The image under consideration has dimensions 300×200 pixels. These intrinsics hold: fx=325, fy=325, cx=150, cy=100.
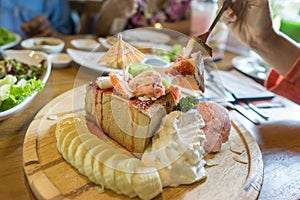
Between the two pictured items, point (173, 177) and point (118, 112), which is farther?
point (118, 112)

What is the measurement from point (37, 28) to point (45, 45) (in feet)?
1.27

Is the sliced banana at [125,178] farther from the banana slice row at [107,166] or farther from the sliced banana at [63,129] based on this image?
Result: the sliced banana at [63,129]

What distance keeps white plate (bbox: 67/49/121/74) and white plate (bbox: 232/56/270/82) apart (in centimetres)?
63

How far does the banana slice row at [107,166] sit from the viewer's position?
702mm

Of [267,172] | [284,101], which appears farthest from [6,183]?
[284,101]

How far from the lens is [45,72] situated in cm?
126

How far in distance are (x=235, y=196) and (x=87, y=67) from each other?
0.72m

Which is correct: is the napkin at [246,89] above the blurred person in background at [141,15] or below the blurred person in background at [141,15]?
below

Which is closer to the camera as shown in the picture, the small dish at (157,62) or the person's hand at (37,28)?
the small dish at (157,62)

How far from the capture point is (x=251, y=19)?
1206 mm

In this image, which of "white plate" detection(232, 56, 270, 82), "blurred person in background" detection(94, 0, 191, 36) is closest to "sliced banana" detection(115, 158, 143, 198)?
"white plate" detection(232, 56, 270, 82)

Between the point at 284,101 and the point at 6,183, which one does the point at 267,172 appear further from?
the point at 6,183

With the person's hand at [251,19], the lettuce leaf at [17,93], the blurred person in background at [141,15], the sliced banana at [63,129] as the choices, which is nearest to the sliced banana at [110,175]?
the sliced banana at [63,129]

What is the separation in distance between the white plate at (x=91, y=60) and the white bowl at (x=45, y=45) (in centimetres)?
11
